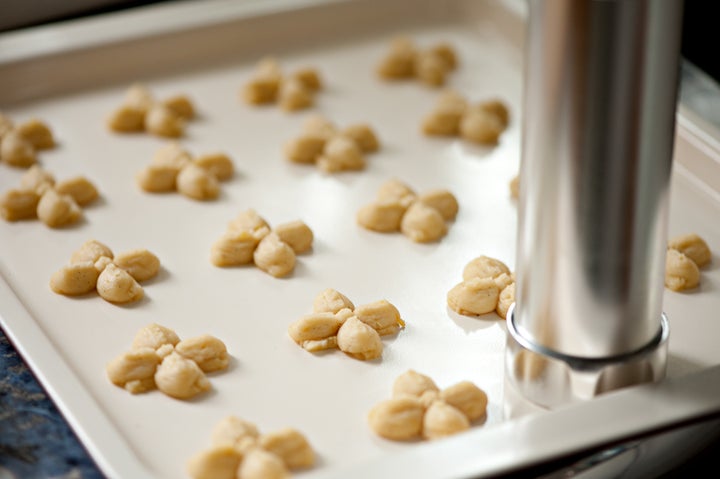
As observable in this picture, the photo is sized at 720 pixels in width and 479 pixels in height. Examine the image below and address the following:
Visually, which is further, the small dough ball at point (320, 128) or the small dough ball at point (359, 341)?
the small dough ball at point (320, 128)

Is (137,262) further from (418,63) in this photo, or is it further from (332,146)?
(418,63)

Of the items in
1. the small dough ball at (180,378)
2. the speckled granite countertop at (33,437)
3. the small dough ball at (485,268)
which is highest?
the small dough ball at (485,268)

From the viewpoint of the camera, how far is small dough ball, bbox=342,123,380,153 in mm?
1494

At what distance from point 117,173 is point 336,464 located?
0.66 meters

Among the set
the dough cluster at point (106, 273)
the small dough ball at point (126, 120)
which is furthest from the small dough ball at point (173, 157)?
the dough cluster at point (106, 273)

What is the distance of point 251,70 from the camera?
1728 millimetres

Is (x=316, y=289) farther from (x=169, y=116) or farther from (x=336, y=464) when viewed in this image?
(x=169, y=116)

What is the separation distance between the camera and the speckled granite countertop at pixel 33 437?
94cm

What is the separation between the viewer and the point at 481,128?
1.51 m

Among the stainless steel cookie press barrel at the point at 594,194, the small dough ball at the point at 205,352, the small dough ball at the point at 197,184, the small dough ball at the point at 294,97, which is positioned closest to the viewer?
the stainless steel cookie press barrel at the point at 594,194

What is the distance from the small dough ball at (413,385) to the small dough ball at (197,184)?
467 mm

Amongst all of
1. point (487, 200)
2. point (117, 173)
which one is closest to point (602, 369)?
point (487, 200)

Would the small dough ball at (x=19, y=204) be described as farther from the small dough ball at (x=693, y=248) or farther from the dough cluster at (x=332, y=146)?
the small dough ball at (x=693, y=248)

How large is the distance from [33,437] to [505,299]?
18.6 inches
